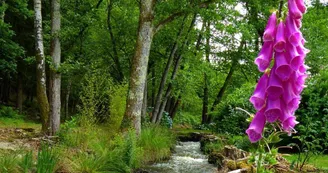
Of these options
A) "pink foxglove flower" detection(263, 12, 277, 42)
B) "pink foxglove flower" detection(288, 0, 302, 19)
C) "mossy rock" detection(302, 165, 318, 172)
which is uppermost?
"pink foxglove flower" detection(288, 0, 302, 19)

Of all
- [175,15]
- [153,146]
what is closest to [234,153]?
[153,146]

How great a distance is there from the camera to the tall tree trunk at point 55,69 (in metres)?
11.4

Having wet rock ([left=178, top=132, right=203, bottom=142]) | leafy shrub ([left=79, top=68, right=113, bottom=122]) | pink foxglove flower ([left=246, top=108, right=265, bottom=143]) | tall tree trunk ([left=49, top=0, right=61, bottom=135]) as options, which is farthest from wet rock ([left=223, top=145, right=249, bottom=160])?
wet rock ([left=178, top=132, right=203, bottom=142])

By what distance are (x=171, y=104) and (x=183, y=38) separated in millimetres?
11162

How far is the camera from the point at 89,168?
7.31 meters

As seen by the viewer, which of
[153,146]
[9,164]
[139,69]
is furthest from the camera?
[153,146]

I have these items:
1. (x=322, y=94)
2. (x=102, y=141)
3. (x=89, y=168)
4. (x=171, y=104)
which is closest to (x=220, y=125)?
(x=322, y=94)

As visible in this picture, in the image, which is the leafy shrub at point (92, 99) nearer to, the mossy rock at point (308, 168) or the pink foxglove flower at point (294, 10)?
the mossy rock at point (308, 168)

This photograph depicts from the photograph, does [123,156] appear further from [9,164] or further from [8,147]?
[9,164]

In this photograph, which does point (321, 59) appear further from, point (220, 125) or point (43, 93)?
point (43, 93)

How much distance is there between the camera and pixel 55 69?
11.3m

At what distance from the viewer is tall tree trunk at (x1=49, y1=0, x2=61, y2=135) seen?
11.4 meters

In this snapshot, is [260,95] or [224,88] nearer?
[260,95]

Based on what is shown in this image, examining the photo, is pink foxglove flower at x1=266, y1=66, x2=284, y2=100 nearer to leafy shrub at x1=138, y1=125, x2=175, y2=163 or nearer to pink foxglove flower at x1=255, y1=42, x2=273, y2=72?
pink foxglove flower at x1=255, y1=42, x2=273, y2=72
